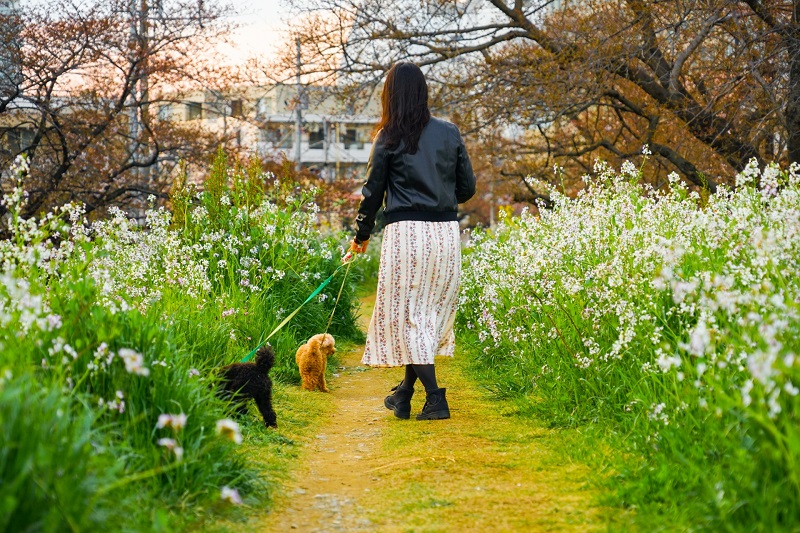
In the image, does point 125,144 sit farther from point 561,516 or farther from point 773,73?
point 561,516

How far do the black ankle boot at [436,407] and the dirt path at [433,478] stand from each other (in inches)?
2.9

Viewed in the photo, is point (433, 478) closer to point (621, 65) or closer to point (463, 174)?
point (463, 174)

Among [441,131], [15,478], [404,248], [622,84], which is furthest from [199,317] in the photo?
[622,84]

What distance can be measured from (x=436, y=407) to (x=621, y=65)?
291 inches

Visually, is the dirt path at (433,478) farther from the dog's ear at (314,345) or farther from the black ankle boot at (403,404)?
the dog's ear at (314,345)

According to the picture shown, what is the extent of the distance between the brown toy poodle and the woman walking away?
90cm

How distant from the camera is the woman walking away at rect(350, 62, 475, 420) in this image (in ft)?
17.8

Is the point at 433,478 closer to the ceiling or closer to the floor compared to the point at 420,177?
closer to the floor

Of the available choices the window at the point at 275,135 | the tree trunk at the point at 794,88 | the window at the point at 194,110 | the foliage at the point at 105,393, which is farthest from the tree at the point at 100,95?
the tree trunk at the point at 794,88

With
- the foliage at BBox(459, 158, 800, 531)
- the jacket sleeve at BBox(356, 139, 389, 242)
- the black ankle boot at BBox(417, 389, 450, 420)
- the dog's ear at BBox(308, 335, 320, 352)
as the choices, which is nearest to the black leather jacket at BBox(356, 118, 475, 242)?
the jacket sleeve at BBox(356, 139, 389, 242)

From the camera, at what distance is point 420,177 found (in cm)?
539

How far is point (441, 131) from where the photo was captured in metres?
5.49

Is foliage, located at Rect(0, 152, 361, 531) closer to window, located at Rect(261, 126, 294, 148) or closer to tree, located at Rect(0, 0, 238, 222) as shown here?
tree, located at Rect(0, 0, 238, 222)

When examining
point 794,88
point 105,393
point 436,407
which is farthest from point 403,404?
point 794,88
